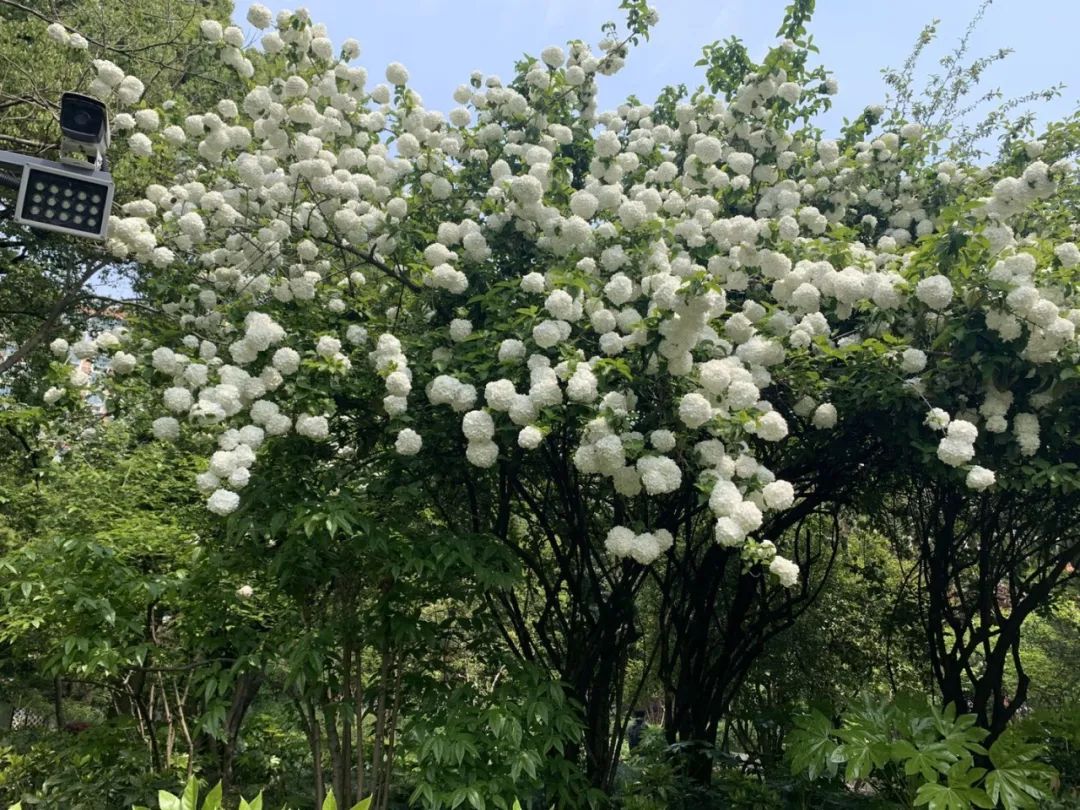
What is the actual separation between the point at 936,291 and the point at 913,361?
256 mm

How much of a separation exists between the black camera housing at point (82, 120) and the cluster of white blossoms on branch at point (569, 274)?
2.01 feet

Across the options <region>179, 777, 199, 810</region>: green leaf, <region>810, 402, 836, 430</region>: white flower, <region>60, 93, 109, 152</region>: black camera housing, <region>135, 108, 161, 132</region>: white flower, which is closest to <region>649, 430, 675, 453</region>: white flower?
<region>810, 402, 836, 430</region>: white flower

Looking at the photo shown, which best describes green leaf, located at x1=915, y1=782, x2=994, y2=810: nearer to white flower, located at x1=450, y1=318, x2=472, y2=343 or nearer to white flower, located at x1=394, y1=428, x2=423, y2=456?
white flower, located at x1=394, y1=428, x2=423, y2=456

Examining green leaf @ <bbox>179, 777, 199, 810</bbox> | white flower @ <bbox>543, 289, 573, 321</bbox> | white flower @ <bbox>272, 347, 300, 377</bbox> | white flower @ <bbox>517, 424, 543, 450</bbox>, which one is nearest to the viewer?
green leaf @ <bbox>179, 777, 199, 810</bbox>

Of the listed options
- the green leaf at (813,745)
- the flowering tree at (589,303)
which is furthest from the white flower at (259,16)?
the green leaf at (813,745)

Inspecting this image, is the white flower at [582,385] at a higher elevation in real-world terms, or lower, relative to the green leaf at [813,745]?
higher

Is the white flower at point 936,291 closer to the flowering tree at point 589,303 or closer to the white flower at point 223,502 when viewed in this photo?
the flowering tree at point 589,303

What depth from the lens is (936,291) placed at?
2828mm

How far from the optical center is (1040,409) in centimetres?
296

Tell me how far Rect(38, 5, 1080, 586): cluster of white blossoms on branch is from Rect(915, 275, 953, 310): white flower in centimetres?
1

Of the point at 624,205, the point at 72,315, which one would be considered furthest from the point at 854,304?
the point at 72,315

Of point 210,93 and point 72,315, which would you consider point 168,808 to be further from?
point 72,315

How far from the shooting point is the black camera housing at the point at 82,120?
2.59m

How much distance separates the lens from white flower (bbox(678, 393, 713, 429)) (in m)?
2.53
